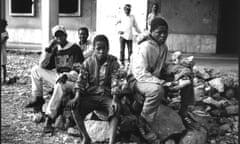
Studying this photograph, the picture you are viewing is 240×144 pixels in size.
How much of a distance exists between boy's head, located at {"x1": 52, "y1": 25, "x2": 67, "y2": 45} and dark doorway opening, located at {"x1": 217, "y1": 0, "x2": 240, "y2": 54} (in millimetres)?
10565

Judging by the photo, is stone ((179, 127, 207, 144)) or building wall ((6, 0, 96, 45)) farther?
building wall ((6, 0, 96, 45))

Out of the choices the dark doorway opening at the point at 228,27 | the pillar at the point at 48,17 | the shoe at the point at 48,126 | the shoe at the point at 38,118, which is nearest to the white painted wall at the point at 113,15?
the pillar at the point at 48,17

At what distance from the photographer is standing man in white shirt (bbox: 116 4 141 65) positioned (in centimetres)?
854

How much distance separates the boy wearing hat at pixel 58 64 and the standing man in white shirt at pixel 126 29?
373cm

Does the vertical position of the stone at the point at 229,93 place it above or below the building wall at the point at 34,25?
below

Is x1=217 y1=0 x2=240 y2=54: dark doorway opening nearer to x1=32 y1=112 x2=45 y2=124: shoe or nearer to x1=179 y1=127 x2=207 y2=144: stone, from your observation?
x1=179 y1=127 x2=207 y2=144: stone

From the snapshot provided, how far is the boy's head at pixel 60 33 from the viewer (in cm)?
469

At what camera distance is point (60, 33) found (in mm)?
4730

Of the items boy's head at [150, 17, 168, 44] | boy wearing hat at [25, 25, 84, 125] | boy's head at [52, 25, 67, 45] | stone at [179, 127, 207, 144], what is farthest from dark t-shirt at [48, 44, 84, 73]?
stone at [179, 127, 207, 144]

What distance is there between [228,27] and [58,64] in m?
11.4

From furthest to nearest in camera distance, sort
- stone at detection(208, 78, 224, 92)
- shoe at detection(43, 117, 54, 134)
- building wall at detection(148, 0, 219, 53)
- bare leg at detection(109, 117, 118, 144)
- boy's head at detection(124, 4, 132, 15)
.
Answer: building wall at detection(148, 0, 219, 53) → boy's head at detection(124, 4, 132, 15) → stone at detection(208, 78, 224, 92) → shoe at detection(43, 117, 54, 134) → bare leg at detection(109, 117, 118, 144)

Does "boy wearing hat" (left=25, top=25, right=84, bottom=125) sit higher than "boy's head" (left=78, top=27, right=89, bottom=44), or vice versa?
"boy's head" (left=78, top=27, right=89, bottom=44)

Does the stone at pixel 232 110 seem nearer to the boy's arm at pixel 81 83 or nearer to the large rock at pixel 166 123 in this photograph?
the large rock at pixel 166 123

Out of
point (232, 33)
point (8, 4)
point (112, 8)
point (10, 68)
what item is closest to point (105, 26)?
point (112, 8)
